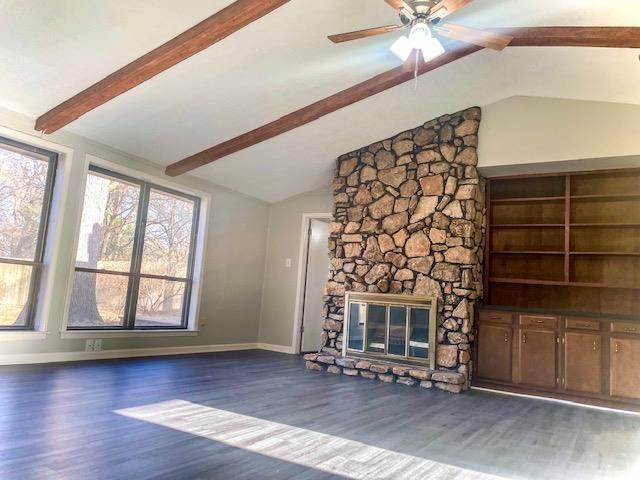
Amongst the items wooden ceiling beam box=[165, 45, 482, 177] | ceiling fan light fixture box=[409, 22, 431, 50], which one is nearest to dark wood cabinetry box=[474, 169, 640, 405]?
wooden ceiling beam box=[165, 45, 482, 177]

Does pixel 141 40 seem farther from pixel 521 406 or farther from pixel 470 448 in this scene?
pixel 521 406

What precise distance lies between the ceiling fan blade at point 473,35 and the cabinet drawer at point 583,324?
292cm

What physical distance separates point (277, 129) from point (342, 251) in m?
1.83

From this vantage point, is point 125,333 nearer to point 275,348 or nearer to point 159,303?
point 159,303

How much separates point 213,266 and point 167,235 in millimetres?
849

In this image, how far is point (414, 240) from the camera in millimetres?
5613

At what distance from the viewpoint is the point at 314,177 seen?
687 cm

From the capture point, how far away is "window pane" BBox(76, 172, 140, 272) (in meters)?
5.11

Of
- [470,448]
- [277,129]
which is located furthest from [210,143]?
[470,448]

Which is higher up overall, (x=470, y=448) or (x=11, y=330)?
(x=11, y=330)

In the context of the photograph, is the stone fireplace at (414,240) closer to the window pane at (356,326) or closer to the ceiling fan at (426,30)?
the window pane at (356,326)

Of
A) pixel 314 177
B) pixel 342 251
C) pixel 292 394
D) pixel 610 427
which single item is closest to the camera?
pixel 610 427

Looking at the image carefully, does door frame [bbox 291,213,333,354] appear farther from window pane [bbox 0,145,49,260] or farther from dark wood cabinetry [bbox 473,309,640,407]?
window pane [bbox 0,145,49,260]

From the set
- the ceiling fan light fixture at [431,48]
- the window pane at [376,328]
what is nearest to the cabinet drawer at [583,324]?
the window pane at [376,328]
